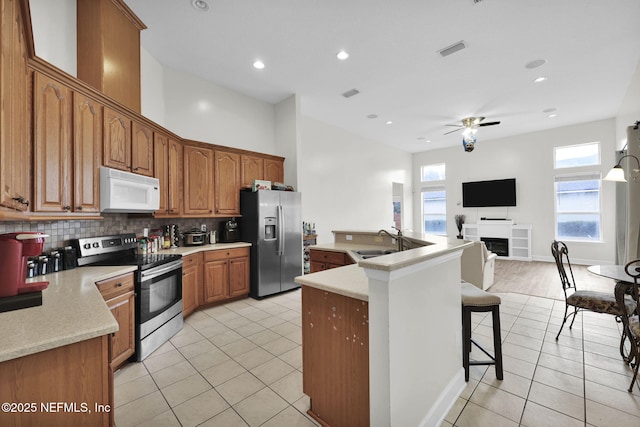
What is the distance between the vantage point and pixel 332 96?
193 inches

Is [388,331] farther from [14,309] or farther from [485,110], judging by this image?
[485,110]

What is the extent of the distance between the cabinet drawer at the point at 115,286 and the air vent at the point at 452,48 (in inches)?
170

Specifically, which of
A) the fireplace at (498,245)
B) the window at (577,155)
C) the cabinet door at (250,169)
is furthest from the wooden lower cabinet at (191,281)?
the window at (577,155)

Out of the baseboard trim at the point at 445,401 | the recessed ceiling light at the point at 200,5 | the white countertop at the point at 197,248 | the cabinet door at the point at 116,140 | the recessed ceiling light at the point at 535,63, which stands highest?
the recessed ceiling light at the point at 200,5

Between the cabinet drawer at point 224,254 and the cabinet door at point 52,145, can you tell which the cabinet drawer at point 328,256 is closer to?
the cabinet drawer at point 224,254

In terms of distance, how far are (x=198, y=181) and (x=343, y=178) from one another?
369cm

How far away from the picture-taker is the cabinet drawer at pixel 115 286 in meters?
2.09

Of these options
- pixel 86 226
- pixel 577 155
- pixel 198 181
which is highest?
pixel 577 155

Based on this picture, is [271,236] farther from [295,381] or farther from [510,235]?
[510,235]

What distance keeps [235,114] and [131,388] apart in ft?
13.0

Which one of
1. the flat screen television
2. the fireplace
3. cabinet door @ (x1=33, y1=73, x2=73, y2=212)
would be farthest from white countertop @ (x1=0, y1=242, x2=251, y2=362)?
the flat screen television

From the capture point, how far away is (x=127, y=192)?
268 centimetres

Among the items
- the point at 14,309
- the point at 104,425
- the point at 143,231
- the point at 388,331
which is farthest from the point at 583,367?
the point at 143,231

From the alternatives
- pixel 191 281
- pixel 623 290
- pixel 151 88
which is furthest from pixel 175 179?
pixel 623 290
